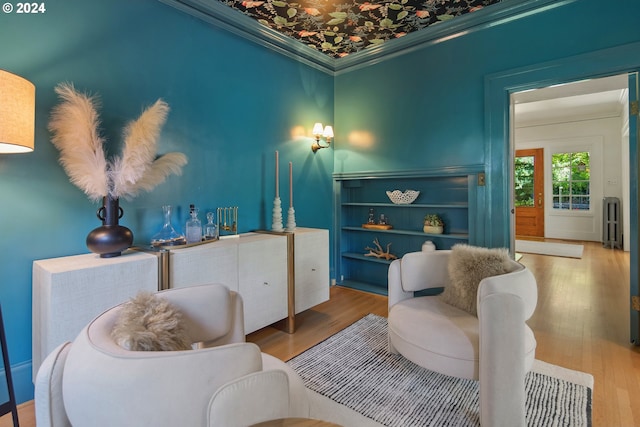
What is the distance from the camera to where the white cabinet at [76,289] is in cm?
154

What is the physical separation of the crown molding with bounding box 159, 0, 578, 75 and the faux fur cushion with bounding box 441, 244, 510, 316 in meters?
2.17

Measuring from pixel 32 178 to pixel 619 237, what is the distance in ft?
29.1

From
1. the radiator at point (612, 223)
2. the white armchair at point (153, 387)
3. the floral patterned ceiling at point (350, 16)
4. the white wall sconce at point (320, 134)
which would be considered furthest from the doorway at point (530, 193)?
the white armchair at point (153, 387)

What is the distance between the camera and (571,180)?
23.7 feet

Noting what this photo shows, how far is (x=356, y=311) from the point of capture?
3127mm

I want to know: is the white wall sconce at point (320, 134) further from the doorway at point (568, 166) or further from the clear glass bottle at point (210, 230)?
the doorway at point (568, 166)

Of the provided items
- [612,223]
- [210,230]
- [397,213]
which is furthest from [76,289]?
[612,223]

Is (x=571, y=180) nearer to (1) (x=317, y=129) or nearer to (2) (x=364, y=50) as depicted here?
(2) (x=364, y=50)

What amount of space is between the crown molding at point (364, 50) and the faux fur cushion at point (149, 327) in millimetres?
2352

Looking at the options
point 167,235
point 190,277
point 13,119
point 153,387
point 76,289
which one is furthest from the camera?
point 167,235

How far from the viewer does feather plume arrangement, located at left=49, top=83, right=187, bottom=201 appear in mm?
1764

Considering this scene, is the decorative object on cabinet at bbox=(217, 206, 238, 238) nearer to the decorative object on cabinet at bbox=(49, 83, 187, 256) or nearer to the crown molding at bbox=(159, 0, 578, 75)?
the decorative object on cabinet at bbox=(49, 83, 187, 256)

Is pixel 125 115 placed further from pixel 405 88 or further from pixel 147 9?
pixel 405 88

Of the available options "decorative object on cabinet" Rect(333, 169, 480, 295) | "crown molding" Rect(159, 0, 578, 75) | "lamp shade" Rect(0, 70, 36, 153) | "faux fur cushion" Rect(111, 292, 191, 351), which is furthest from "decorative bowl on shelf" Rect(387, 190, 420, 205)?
"lamp shade" Rect(0, 70, 36, 153)
